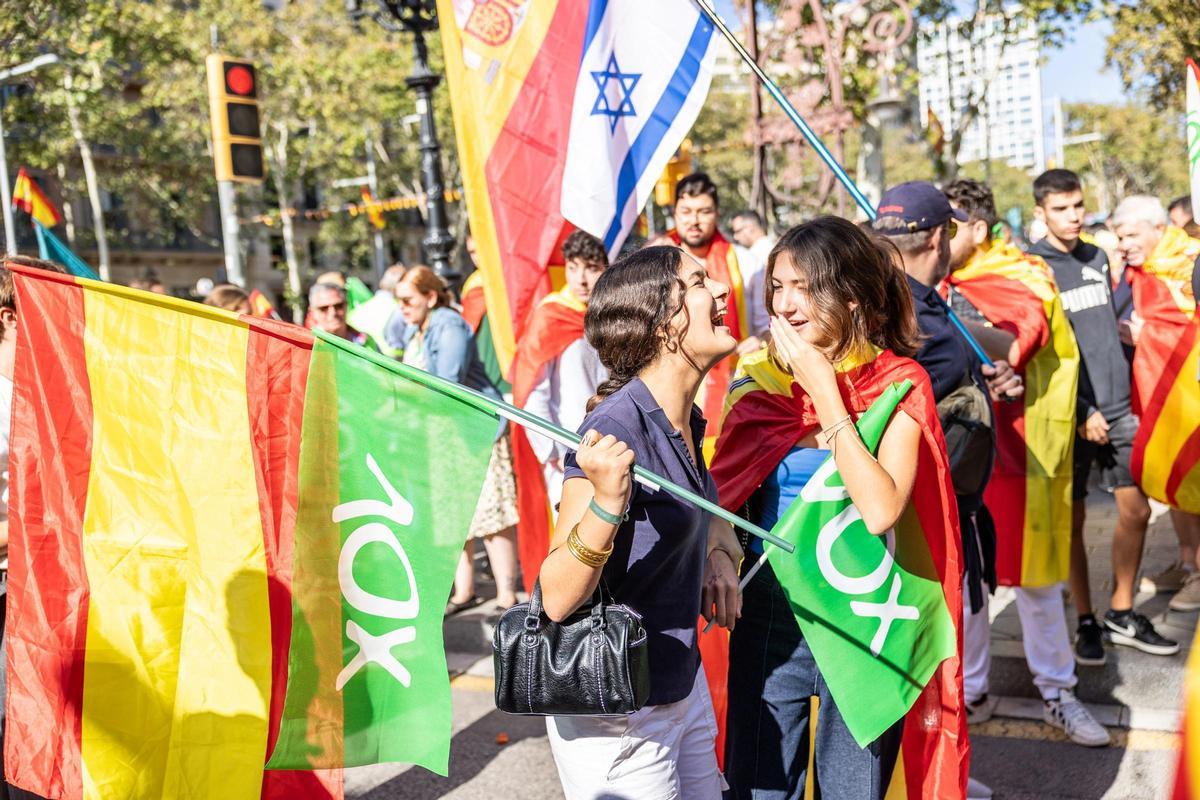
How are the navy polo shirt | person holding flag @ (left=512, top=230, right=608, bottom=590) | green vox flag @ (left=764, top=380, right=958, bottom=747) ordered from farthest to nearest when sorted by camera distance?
person holding flag @ (left=512, top=230, right=608, bottom=590) < green vox flag @ (left=764, top=380, right=958, bottom=747) < the navy polo shirt

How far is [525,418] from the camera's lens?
2254mm

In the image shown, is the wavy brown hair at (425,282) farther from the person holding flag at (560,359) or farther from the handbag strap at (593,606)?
the handbag strap at (593,606)

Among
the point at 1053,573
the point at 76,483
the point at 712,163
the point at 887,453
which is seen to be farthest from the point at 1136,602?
the point at 712,163

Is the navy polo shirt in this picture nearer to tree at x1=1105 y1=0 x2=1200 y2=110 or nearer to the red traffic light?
the red traffic light

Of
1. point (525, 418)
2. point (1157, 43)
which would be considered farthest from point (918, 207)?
point (1157, 43)

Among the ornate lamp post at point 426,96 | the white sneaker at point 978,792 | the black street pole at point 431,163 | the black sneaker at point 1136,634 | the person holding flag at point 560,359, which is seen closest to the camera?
the white sneaker at point 978,792

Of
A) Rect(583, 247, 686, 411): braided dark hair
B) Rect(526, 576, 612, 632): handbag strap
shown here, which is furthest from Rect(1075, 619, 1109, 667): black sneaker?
Rect(526, 576, 612, 632): handbag strap

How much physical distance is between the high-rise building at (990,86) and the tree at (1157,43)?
1.20 metres

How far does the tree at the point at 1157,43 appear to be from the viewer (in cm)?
1435

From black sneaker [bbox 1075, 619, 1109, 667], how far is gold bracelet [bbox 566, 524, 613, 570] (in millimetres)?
3351

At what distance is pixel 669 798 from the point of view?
96.2 inches

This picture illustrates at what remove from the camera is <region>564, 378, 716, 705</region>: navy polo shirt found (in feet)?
7.80

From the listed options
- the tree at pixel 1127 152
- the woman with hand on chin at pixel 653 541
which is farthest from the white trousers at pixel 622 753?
the tree at pixel 1127 152

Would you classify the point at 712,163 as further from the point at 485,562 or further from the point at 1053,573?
the point at 1053,573
